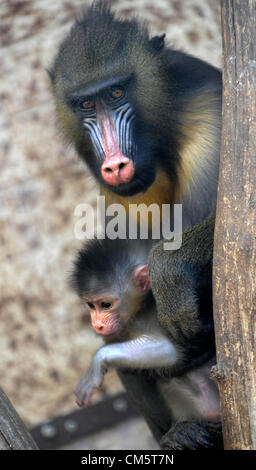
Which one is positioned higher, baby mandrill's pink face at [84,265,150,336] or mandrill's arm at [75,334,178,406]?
baby mandrill's pink face at [84,265,150,336]

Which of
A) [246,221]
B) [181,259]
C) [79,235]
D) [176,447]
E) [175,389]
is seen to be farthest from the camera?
[79,235]

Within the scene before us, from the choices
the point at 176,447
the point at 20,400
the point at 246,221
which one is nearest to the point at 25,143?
the point at 20,400

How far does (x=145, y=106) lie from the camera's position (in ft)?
11.1

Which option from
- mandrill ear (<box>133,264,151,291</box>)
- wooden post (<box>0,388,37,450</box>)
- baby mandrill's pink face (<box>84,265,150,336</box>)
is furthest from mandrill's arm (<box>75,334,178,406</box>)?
wooden post (<box>0,388,37,450</box>)

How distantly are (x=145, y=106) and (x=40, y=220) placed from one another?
1606 mm

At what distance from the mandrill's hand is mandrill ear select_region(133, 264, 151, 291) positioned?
517 millimetres

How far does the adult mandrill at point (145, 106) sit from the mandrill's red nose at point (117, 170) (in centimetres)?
7

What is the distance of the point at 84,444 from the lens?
5.05 meters

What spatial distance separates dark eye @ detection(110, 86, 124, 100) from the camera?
3354 millimetres

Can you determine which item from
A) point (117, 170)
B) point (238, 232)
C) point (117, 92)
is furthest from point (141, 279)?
point (238, 232)

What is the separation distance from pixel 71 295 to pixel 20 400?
0.77 meters

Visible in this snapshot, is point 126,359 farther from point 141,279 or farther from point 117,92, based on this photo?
point 117,92

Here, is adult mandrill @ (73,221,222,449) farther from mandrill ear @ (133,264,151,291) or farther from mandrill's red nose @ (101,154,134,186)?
mandrill's red nose @ (101,154,134,186)

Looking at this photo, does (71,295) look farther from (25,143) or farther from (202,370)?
(202,370)
